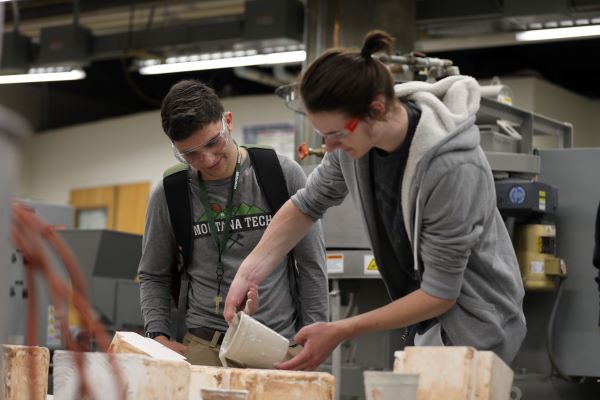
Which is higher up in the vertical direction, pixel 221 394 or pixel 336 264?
pixel 336 264

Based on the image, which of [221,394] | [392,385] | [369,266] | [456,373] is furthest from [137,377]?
[369,266]

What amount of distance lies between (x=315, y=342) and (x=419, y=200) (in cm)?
33

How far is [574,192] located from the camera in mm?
4363

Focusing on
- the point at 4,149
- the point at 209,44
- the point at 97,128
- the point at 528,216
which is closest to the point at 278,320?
the point at 4,149

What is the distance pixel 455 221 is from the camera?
1765mm

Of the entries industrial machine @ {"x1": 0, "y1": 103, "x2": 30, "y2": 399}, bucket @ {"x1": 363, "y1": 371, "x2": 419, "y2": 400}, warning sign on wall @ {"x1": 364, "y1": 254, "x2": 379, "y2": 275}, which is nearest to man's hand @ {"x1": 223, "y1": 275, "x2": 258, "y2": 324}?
bucket @ {"x1": 363, "y1": 371, "x2": 419, "y2": 400}

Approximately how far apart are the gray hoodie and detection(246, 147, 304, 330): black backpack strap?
18.0 inches

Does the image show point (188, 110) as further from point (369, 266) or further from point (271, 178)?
point (369, 266)

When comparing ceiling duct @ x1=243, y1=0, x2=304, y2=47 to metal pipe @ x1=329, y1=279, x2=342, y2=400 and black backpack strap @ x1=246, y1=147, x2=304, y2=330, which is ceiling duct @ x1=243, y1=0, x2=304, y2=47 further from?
black backpack strap @ x1=246, y1=147, x2=304, y2=330

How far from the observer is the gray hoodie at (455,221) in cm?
177

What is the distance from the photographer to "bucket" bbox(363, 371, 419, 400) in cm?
143

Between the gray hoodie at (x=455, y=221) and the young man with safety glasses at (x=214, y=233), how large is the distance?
47cm

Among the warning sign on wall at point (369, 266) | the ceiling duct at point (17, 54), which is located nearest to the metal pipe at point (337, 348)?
the warning sign on wall at point (369, 266)

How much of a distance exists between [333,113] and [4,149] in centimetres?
86
